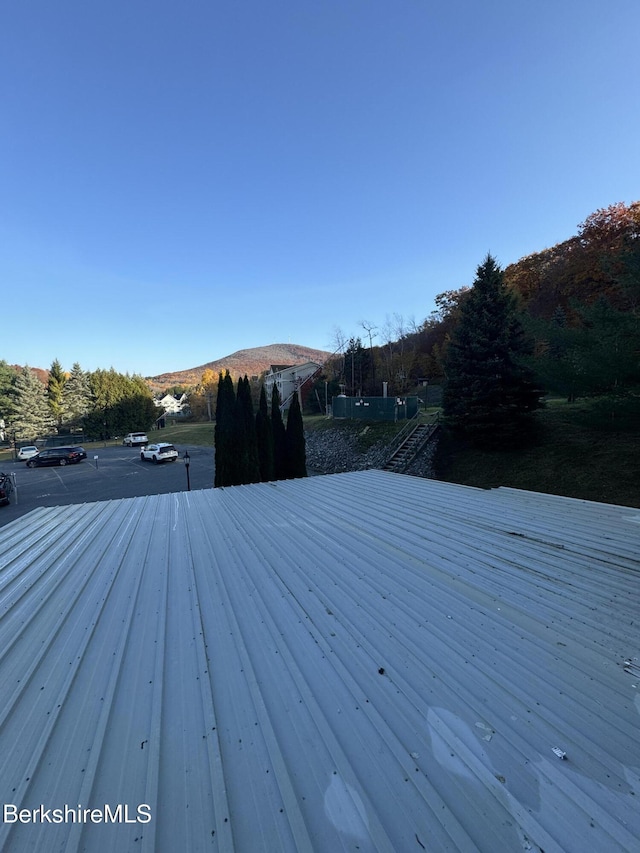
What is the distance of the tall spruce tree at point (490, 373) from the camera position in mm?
13367

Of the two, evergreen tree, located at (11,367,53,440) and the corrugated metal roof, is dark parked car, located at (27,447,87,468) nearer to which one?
evergreen tree, located at (11,367,53,440)

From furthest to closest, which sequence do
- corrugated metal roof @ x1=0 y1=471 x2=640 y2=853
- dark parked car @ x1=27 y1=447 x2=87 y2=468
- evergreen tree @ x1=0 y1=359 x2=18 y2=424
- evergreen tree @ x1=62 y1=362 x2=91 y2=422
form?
evergreen tree @ x1=62 y1=362 x2=91 y2=422
evergreen tree @ x1=0 y1=359 x2=18 y2=424
dark parked car @ x1=27 y1=447 x2=87 y2=468
corrugated metal roof @ x1=0 y1=471 x2=640 y2=853

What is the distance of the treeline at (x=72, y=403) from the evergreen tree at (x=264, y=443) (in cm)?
3166

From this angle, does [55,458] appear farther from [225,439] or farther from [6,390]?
[6,390]

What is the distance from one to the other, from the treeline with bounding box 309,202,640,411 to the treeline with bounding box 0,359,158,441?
2134 centimetres

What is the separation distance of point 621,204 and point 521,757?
37.8m

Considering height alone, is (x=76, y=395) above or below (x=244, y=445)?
above

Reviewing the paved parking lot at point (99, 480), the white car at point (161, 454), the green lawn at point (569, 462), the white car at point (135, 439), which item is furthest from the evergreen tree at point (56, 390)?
the green lawn at point (569, 462)

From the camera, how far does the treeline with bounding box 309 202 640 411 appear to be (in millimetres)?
8938

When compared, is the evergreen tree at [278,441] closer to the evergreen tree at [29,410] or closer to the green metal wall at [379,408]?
the green metal wall at [379,408]

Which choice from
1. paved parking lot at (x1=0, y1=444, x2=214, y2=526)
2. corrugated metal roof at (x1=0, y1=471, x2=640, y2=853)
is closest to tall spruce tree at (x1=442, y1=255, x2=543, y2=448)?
corrugated metal roof at (x1=0, y1=471, x2=640, y2=853)

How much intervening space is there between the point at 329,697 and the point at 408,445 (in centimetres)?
1462

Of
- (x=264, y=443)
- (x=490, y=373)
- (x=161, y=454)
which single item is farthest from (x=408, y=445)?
(x=161, y=454)

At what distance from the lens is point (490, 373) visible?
13.5m
